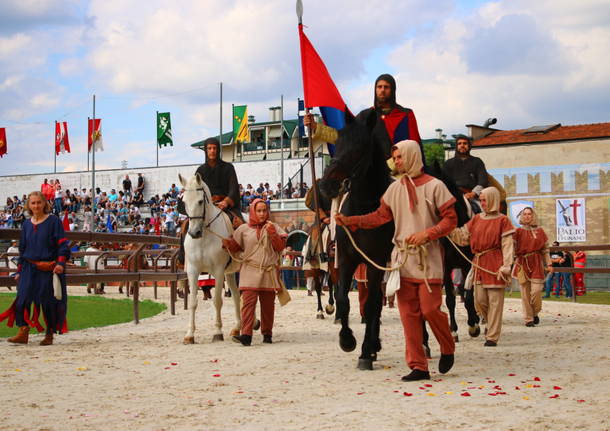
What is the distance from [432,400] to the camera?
643cm

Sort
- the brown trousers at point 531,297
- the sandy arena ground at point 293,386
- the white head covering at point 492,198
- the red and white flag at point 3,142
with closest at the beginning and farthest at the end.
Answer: the sandy arena ground at point 293,386 < the white head covering at point 492,198 < the brown trousers at point 531,297 < the red and white flag at point 3,142

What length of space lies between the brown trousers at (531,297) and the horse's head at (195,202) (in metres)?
5.54

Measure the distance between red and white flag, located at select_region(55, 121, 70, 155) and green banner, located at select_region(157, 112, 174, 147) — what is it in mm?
7254

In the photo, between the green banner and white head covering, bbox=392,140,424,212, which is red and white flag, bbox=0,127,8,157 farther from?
white head covering, bbox=392,140,424,212

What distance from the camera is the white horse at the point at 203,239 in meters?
11.3

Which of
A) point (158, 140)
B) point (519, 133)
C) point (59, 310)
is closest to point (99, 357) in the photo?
point (59, 310)

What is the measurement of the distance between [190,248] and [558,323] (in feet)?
22.3

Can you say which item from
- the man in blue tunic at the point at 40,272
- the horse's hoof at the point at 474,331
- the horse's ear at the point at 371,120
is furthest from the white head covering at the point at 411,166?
the man in blue tunic at the point at 40,272

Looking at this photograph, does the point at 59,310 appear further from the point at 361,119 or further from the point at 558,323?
the point at 558,323

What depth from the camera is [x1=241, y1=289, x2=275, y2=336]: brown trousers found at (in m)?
11.0

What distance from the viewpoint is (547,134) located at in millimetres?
50625

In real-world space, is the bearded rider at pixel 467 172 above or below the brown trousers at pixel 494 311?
above

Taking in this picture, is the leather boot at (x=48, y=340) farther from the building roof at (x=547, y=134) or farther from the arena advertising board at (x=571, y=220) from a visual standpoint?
the building roof at (x=547, y=134)

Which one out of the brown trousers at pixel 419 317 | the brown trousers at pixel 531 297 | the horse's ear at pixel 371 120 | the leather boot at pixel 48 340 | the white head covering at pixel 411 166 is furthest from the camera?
the brown trousers at pixel 531 297
